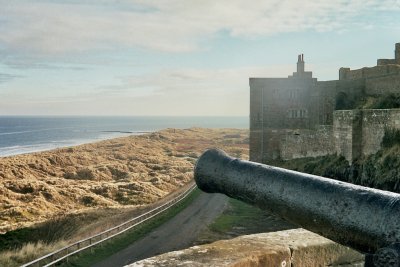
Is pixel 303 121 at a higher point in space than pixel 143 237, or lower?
higher

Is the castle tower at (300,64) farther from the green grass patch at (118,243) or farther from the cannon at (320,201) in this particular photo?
the cannon at (320,201)

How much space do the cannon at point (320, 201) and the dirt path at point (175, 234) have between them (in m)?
8.11

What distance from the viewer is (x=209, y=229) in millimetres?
15719

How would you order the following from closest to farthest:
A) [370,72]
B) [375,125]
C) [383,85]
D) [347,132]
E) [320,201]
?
1. [320,201]
2. [375,125]
3. [347,132]
4. [383,85]
5. [370,72]

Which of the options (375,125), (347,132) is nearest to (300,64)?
(347,132)

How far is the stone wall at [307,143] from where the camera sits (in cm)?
2483

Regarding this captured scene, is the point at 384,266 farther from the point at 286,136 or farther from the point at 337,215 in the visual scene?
the point at 286,136

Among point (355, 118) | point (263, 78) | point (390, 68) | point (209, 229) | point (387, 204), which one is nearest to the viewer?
point (387, 204)

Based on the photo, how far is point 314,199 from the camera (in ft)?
10.9

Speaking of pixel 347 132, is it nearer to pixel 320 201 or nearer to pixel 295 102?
pixel 295 102

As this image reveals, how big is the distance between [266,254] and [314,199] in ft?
3.17

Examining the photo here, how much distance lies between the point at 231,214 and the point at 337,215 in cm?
1526

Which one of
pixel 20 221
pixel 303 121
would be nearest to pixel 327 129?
pixel 303 121

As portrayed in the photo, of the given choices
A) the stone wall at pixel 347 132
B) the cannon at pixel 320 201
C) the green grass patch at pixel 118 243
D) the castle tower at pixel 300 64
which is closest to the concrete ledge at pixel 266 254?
the cannon at pixel 320 201
